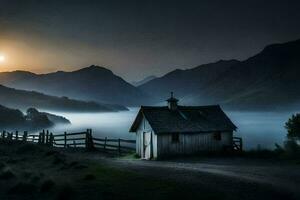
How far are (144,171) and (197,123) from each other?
57.0 ft

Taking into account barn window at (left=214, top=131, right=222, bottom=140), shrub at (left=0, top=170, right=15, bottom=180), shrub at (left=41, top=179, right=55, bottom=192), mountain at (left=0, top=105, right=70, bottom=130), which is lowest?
shrub at (left=41, top=179, right=55, bottom=192)

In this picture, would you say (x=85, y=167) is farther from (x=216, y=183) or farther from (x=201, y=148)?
(x=201, y=148)

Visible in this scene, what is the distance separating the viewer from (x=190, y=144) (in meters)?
40.3

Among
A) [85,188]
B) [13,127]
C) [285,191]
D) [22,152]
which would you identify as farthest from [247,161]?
[13,127]

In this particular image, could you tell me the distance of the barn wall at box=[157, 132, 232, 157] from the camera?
39475mm

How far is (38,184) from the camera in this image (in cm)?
2228

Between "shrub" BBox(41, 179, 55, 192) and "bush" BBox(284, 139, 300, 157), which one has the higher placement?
"bush" BBox(284, 139, 300, 157)

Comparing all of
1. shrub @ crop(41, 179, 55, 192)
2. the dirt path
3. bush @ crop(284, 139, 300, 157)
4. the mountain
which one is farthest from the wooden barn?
the mountain

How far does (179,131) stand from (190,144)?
1.91m

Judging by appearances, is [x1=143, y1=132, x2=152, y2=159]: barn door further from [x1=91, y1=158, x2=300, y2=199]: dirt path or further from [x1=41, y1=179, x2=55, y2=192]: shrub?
[x1=41, y1=179, x2=55, y2=192]: shrub

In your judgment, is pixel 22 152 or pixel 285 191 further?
pixel 22 152

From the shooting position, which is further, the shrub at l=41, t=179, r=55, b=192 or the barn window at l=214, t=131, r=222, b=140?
the barn window at l=214, t=131, r=222, b=140

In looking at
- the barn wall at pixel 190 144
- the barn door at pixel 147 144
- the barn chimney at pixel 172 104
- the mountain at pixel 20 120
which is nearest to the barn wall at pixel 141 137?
the barn door at pixel 147 144

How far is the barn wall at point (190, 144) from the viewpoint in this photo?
1554 inches
